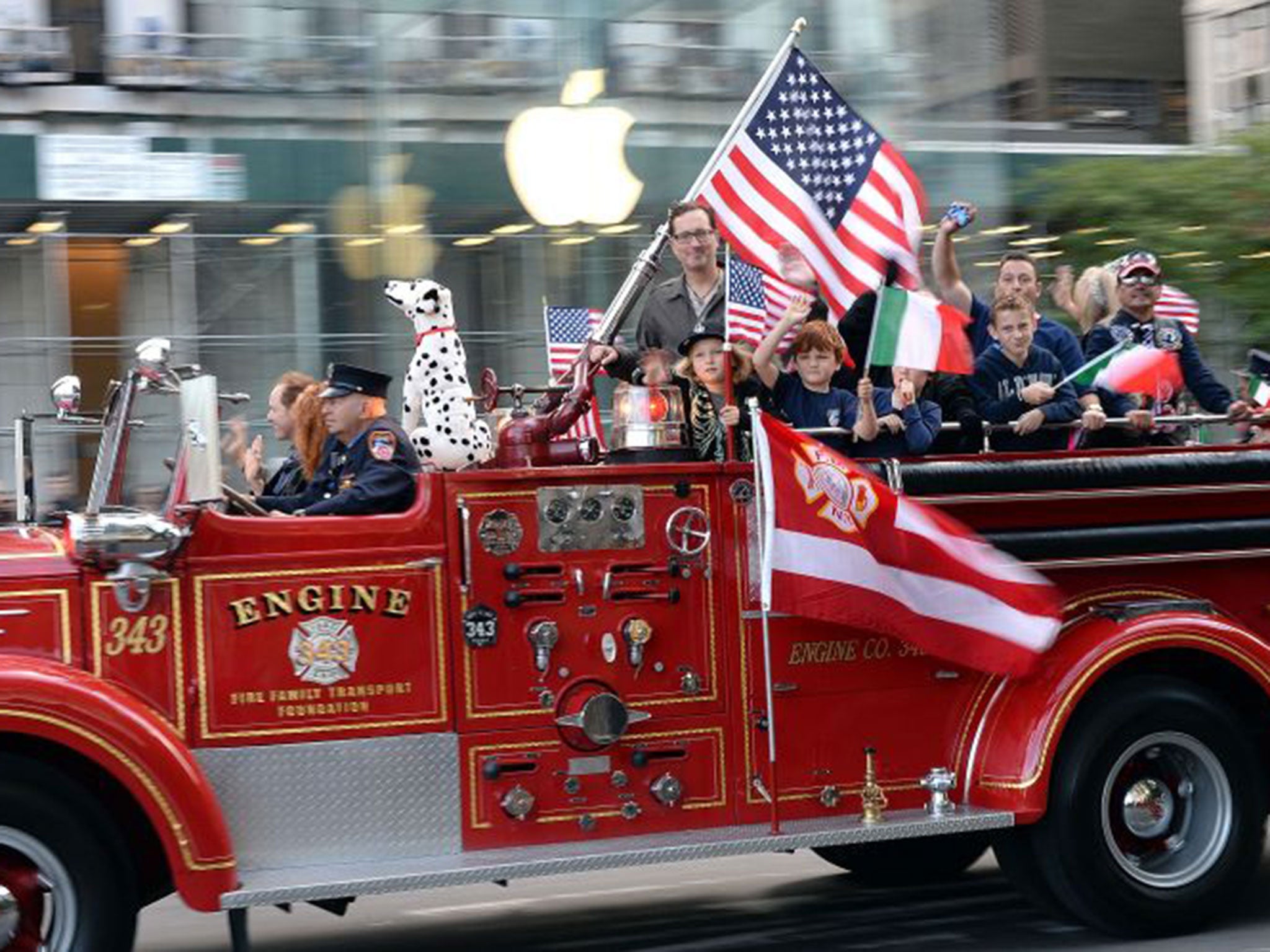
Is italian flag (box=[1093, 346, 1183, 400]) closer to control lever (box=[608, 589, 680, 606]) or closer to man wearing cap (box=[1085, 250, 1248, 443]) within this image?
man wearing cap (box=[1085, 250, 1248, 443])

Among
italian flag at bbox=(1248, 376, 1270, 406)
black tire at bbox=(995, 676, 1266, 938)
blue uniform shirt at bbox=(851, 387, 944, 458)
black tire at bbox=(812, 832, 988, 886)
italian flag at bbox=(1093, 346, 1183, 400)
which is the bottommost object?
black tire at bbox=(812, 832, 988, 886)

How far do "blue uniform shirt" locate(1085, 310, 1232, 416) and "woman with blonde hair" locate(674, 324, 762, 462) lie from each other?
5.41 ft

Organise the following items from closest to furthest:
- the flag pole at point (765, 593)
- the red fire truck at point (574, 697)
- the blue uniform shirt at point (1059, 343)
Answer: the red fire truck at point (574, 697) < the flag pole at point (765, 593) < the blue uniform shirt at point (1059, 343)

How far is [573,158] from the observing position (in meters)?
16.0

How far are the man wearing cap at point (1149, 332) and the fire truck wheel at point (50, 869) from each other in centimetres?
415

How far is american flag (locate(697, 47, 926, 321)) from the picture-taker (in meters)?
7.41

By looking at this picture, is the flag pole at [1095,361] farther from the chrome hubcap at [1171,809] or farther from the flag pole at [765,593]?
the flag pole at [765,593]

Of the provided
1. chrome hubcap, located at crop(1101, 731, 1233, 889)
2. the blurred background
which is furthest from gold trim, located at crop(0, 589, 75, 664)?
the blurred background

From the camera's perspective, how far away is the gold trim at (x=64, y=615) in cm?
603

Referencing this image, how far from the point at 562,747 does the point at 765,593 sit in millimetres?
791

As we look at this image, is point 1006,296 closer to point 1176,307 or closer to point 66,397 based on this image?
point 1176,307

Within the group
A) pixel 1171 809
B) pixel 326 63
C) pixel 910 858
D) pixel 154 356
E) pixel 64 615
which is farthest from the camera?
pixel 326 63

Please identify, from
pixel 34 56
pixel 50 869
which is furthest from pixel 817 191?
pixel 34 56

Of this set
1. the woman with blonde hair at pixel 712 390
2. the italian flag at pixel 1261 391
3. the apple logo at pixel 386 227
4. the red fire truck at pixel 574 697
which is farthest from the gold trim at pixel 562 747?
the apple logo at pixel 386 227
